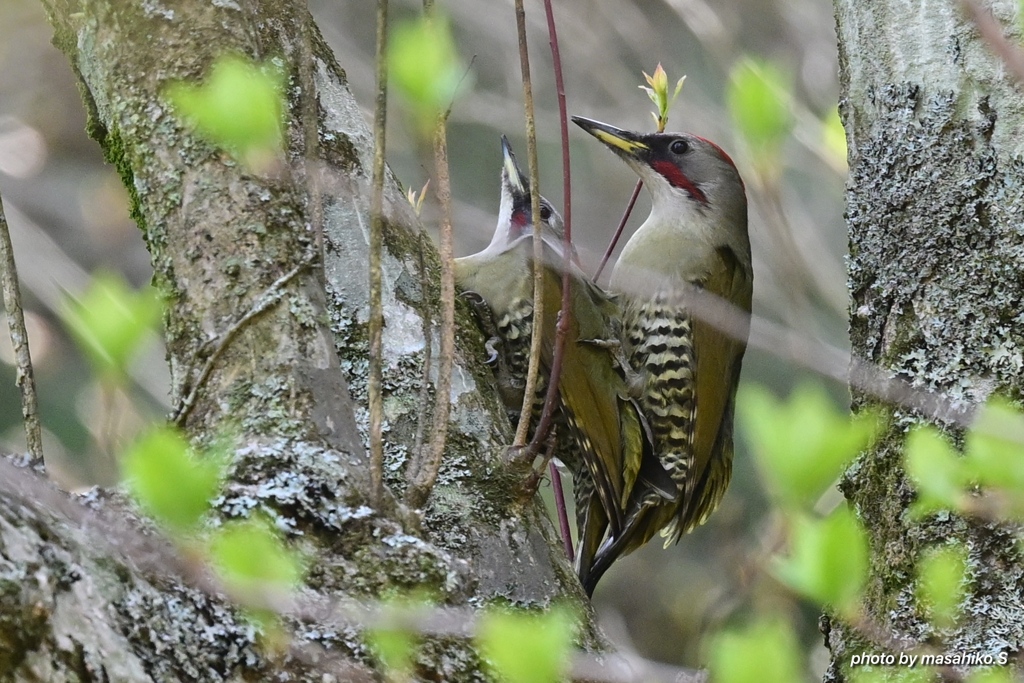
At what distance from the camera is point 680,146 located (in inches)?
126

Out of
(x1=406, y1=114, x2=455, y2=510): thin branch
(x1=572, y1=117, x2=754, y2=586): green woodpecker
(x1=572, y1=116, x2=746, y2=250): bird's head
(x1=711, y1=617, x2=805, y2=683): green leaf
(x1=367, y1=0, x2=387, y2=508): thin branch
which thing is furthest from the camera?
(x1=572, y1=116, x2=746, y2=250): bird's head

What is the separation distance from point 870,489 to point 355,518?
39.0 inches

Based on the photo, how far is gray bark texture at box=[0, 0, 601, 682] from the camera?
1.24 meters

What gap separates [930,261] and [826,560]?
37.1 inches

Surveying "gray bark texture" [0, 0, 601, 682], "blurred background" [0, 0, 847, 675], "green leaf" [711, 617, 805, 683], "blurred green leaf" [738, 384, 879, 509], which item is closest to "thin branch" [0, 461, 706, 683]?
"gray bark texture" [0, 0, 601, 682]

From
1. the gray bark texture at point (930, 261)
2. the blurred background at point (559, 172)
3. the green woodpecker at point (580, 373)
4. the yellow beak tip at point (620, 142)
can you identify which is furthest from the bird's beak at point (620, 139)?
the blurred background at point (559, 172)

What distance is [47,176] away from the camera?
643cm

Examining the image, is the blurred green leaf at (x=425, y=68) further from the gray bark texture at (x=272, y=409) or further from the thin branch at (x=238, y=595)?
the thin branch at (x=238, y=595)

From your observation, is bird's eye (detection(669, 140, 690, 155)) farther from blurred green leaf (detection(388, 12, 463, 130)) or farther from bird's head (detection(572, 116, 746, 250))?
blurred green leaf (detection(388, 12, 463, 130))

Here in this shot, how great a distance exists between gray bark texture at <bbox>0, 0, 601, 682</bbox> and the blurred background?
8.63 ft

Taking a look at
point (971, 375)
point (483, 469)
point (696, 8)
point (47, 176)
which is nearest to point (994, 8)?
point (971, 375)

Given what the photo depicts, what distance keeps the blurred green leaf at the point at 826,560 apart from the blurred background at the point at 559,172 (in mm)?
3253

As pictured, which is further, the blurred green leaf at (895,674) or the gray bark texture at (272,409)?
the blurred green leaf at (895,674)

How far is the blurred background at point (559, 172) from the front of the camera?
489cm
